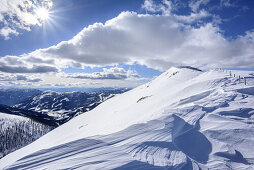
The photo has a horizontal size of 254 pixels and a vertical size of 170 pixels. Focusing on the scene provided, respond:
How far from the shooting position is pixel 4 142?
12431cm

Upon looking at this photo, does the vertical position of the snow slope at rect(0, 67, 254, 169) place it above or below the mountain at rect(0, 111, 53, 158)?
above

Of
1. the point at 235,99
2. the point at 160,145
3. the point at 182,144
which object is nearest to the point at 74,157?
the point at 160,145

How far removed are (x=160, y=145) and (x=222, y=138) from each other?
3038mm

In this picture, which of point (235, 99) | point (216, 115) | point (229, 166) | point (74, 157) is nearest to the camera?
point (229, 166)

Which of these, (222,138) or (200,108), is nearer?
(222,138)

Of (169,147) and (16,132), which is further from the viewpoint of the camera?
(16,132)

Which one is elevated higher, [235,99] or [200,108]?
[235,99]

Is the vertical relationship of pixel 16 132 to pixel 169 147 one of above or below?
below

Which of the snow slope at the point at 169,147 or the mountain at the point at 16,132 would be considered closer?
the snow slope at the point at 169,147

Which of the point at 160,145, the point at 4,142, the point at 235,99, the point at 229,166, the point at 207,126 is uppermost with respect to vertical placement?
the point at 235,99

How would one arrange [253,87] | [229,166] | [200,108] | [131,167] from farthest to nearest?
[253,87] < [200,108] < [229,166] < [131,167]

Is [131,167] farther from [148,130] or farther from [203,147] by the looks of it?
[203,147]

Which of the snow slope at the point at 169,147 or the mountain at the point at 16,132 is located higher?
the snow slope at the point at 169,147

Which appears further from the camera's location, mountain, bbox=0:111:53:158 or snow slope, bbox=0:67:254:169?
mountain, bbox=0:111:53:158
